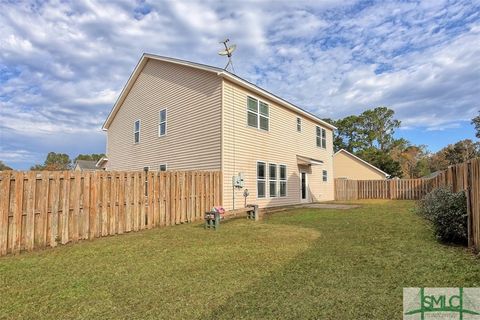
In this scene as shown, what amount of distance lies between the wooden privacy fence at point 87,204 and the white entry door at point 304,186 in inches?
340

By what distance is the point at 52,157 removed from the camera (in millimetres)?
58062

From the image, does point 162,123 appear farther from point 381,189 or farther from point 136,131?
point 381,189

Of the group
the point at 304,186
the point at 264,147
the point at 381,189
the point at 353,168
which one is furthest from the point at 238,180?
the point at 353,168

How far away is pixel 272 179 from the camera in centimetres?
1540

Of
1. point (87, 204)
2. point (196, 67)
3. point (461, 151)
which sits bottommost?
point (87, 204)

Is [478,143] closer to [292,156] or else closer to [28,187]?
[292,156]

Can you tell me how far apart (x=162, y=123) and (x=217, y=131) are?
449 cm

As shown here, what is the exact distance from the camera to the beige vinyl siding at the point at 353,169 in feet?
113

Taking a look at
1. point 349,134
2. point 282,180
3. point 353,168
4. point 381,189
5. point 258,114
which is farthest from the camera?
point 349,134

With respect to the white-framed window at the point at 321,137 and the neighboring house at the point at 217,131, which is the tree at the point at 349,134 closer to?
the white-framed window at the point at 321,137

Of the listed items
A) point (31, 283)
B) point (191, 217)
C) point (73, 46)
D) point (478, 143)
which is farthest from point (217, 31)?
point (478, 143)

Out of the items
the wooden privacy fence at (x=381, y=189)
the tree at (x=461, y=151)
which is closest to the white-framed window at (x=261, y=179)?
the wooden privacy fence at (x=381, y=189)

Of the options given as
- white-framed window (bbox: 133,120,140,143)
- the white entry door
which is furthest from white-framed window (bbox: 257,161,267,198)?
white-framed window (bbox: 133,120,140,143)

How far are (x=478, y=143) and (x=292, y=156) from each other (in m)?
40.7
